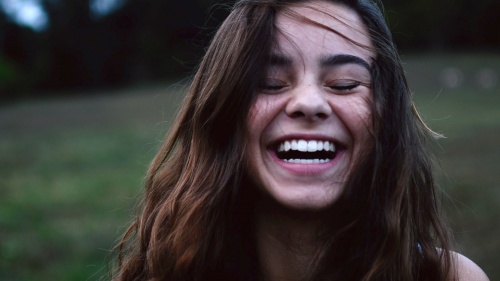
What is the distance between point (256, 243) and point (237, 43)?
0.65 metres

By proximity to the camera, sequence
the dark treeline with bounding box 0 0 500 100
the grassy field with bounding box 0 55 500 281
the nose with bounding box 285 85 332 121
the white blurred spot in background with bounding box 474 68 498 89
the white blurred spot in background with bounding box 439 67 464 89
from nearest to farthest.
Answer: the nose with bounding box 285 85 332 121 → the grassy field with bounding box 0 55 500 281 → the white blurred spot in background with bounding box 474 68 498 89 → the white blurred spot in background with bounding box 439 67 464 89 → the dark treeline with bounding box 0 0 500 100

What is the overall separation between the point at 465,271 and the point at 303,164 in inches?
24.2

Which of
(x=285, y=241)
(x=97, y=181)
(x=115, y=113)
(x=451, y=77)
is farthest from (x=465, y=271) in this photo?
(x=451, y=77)

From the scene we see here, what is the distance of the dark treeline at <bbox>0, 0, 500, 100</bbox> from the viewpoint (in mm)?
41031

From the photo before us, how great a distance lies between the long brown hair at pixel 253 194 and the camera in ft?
6.22

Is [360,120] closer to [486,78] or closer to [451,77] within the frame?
[486,78]

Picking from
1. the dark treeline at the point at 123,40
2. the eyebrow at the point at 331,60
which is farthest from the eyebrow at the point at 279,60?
the dark treeline at the point at 123,40

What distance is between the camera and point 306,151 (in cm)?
184

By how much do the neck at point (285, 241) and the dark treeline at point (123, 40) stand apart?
129 ft

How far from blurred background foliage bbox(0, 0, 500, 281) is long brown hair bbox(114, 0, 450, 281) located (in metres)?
0.54

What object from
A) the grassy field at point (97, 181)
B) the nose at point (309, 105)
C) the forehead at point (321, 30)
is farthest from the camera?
the grassy field at point (97, 181)

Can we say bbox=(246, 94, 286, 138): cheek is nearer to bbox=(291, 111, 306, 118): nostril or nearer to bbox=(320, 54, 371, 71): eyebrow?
bbox=(291, 111, 306, 118): nostril

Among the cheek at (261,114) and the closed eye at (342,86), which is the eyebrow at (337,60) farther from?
the cheek at (261,114)

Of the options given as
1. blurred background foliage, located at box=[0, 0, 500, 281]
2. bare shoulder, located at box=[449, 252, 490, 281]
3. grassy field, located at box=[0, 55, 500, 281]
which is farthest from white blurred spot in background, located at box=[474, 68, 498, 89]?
bare shoulder, located at box=[449, 252, 490, 281]
